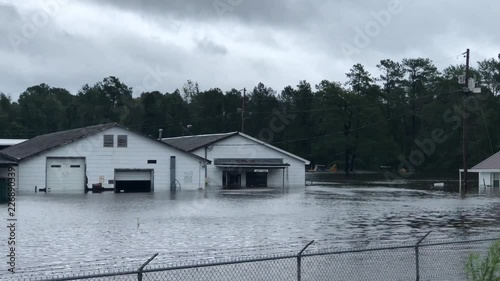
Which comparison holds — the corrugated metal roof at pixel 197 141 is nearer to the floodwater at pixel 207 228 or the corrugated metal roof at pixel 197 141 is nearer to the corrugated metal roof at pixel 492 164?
the corrugated metal roof at pixel 492 164

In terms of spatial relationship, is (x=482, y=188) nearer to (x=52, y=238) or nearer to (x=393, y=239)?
A: (x=393, y=239)

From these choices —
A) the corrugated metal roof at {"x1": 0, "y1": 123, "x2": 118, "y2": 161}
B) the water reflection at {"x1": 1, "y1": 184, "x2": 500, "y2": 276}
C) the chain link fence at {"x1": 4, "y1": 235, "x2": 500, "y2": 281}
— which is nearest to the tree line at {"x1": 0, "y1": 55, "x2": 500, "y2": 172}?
the corrugated metal roof at {"x1": 0, "y1": 123, "x2": 118, "y2": 161}

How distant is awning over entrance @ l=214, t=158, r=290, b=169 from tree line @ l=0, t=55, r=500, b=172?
43.5 metres

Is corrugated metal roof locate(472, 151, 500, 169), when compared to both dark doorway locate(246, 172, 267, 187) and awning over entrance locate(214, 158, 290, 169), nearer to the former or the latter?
awning over entrance locate(214, 158, 290, 169)

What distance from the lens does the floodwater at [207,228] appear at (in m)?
19.7

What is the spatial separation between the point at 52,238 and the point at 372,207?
68.9 feet

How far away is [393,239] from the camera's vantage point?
938 inches

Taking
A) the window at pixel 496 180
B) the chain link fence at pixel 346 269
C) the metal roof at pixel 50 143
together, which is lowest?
the chain link fence at pixel 346 269

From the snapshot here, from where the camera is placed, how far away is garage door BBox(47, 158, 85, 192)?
59.9 m

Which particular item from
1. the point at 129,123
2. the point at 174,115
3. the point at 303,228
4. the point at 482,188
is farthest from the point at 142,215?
the point at 174,115

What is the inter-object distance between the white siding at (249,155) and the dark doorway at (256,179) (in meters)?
0.61

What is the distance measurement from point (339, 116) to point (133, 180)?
6651 centimetres

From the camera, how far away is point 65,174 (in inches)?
2389

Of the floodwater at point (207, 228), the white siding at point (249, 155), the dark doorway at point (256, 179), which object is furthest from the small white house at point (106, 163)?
the floodwater at point (207, 228)
